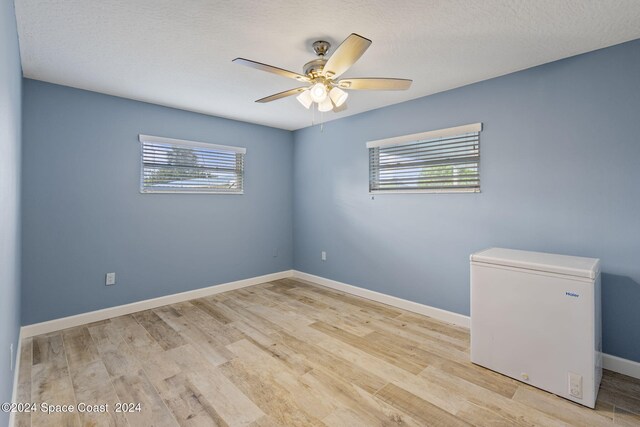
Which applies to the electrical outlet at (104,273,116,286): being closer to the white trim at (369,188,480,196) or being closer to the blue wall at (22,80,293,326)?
the blue wall at (22,80,293,326)

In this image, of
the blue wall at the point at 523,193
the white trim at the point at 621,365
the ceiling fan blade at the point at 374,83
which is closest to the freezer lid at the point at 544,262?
the blue wall at the point at 523,193

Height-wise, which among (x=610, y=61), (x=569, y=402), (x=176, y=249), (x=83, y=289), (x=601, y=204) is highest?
(x=610, y=61)

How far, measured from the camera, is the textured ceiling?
69.0 inches

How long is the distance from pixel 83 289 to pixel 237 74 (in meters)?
2.63

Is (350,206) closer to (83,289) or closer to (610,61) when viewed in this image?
(610,61)

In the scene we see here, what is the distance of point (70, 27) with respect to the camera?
6.40ft

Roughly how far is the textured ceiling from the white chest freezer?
1544 millimetres

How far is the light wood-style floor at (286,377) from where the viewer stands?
5.71 ft

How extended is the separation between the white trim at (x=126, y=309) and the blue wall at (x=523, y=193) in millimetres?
1540

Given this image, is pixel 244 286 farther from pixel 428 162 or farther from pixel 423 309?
pixel 428 162

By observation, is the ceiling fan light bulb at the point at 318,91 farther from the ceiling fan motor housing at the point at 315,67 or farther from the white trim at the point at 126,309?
the white trim at the point at 126,309

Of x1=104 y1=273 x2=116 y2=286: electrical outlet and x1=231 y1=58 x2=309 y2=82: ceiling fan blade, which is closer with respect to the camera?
x1=231 y1=58 x2=309 y2=82: ceiling fan blade

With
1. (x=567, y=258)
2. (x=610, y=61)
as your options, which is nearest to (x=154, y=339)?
(x=567, y=258)

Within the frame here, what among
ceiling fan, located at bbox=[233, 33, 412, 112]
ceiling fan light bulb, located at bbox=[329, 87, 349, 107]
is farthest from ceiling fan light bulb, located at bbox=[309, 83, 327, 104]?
ceiling fan light bulb, located at bbox=[329, 87, 349, 107]
